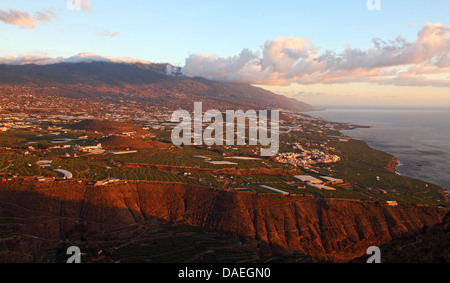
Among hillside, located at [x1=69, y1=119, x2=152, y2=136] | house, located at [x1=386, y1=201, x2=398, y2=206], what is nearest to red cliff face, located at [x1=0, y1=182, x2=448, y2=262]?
house, located at [x1=386, y1=201, x2=398, y2=206]

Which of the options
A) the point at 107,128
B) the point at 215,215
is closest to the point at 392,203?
the point at 215,215

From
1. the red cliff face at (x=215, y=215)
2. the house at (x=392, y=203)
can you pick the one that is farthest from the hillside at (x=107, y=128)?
the house at (x=392, y=203)

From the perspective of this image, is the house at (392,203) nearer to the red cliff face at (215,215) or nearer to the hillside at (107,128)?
the red cliff face at (215,215)

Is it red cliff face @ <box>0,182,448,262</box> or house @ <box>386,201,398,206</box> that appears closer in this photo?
red cliff face @ <box>0,182,448,262</box>

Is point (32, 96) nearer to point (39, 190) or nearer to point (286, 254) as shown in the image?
point (39, 190)

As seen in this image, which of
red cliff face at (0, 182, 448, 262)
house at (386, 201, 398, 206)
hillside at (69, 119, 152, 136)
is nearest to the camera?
red cliff face at (0, 182, 448, 262)

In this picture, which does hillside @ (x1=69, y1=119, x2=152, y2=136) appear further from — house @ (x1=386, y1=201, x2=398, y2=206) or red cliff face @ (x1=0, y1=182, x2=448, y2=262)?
house @ (x1=386, y1=201, x2=398, y2=206)
